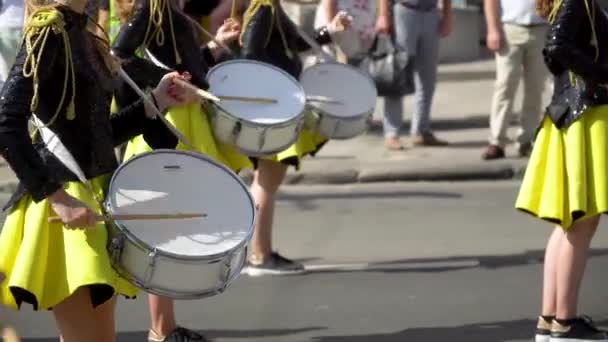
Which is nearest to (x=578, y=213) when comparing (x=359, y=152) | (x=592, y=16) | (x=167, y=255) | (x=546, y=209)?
(x=546, y=209)

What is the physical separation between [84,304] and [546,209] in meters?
2.21

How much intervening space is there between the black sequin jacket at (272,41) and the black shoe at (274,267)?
978 mm

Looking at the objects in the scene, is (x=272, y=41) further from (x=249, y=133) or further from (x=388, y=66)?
(x=388, y=66)

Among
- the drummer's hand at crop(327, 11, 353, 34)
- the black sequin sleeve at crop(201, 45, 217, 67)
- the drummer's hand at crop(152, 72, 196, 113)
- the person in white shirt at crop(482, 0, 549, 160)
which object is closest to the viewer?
the drummer's hand at crop(152, 72, 196, 113)

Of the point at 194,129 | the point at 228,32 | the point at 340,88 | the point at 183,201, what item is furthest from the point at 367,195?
the point at 183,201

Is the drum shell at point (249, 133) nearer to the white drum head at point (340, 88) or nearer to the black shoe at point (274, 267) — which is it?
the white drum head at point (340, 88)

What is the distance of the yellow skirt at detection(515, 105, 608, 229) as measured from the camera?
5.70 meters

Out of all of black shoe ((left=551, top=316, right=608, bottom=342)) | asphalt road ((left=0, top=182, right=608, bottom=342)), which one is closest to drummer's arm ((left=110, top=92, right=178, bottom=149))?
asphalt road ((left=0, top=182, right=608, bottom=342))

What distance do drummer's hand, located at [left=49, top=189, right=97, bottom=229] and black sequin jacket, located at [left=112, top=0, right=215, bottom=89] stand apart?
1630mm

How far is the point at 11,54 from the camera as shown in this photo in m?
8.95

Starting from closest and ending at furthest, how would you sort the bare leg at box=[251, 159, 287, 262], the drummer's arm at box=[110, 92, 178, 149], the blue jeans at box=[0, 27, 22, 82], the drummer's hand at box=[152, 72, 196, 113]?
the drummer's arm at box=[110, 92, 178, 149] → the drummer's hand at box=[152, 72, 196, 113] → the bare leg at box=[251, 159, 287, 262] → the blue jeans at box=[0, 27, 22, 82]

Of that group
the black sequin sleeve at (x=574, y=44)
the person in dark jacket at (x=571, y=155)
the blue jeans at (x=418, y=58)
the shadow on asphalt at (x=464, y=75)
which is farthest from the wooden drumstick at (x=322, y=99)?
the shadow on asphalt at (x=464, y=75)

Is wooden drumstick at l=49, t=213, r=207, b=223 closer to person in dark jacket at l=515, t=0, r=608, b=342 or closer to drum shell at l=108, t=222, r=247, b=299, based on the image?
drum shell at l=108, t=222, r=247, b=299

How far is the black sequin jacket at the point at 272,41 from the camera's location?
6.89m
